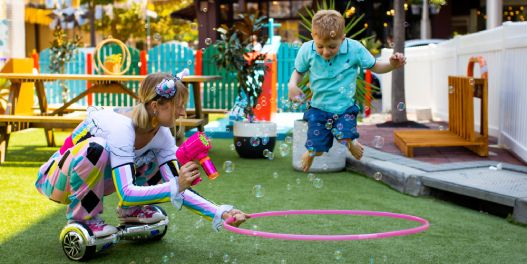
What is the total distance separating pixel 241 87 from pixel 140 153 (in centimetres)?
583

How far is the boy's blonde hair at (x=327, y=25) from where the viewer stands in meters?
4.95

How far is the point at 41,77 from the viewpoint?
871 cm

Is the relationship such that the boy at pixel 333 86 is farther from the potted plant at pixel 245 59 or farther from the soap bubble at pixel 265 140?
the potted plant at pixel 245 59

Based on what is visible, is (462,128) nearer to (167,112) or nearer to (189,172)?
(167,112)

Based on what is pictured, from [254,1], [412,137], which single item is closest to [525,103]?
[412,137]

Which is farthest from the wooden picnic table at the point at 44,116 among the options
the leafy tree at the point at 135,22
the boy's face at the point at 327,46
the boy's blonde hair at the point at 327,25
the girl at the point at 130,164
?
the leafy tree at the point at 135,22

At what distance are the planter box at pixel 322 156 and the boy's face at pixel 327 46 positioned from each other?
2.43 meters

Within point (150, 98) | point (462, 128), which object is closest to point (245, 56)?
point (462, 128)

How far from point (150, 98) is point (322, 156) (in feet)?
13.2

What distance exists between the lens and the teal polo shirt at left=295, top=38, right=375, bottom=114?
5398 millimetres

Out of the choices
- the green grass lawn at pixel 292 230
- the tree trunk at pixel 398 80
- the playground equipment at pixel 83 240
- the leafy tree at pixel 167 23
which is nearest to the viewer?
the playground equipment at pixel 83 240

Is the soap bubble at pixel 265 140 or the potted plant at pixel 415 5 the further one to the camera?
the potted plant at pixel 415 5

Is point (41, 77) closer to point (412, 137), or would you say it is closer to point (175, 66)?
point (412, 137)

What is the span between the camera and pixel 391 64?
5.18 m
